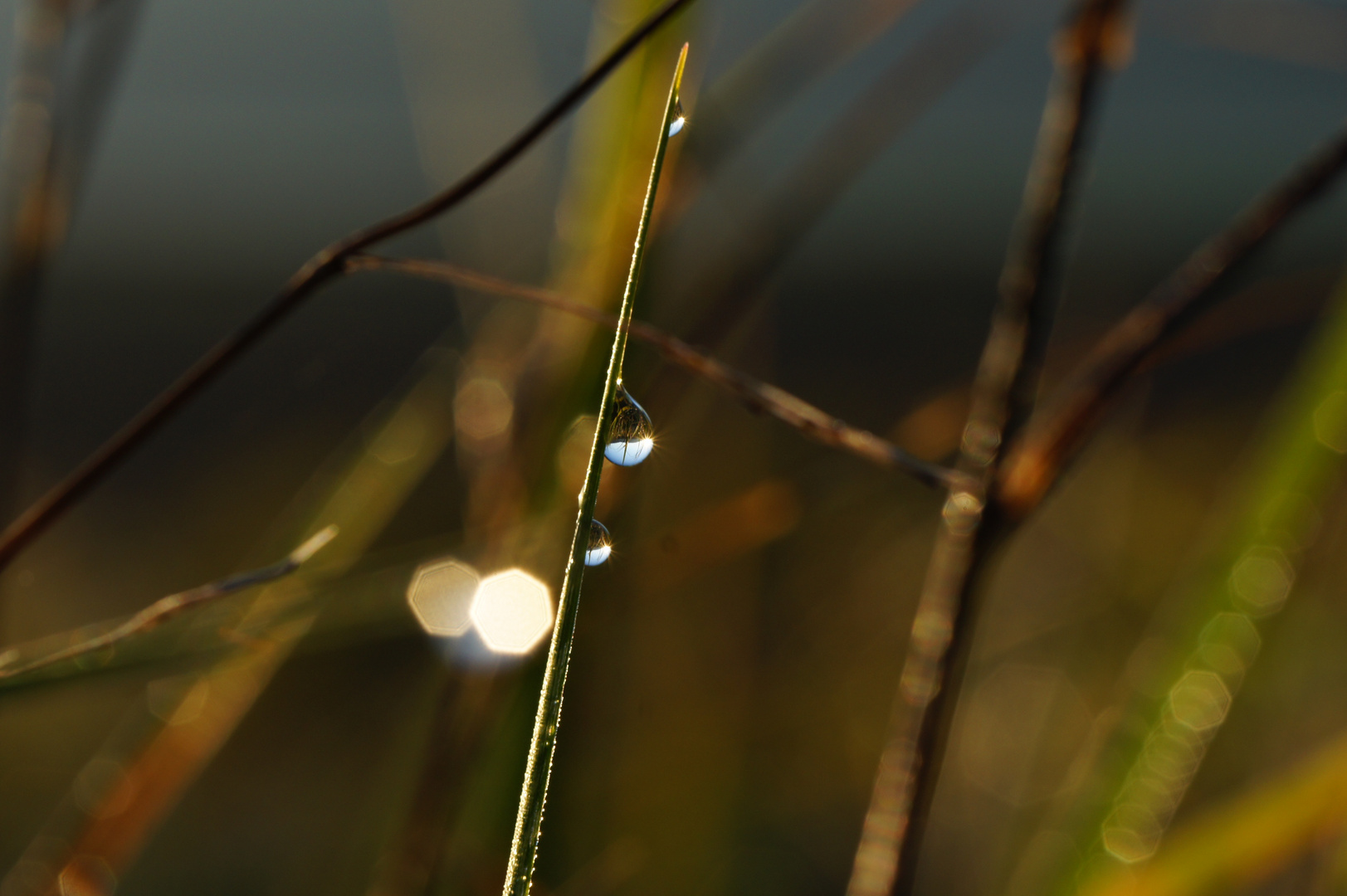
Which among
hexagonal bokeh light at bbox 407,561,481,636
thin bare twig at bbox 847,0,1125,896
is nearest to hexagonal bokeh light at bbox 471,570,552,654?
hexagonal bokeh light at bbox 407,561,481,636

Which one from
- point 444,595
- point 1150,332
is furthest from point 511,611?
point 1150,332

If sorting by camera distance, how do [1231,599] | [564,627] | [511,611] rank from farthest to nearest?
[511,611] < [1231,599] < [564,627]

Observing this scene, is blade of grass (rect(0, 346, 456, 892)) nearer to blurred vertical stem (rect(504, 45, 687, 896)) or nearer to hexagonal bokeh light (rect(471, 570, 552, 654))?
hexagonal bokeh light (rect(471, 570, 552, 654))

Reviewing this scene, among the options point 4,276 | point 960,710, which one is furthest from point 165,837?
point 4,276

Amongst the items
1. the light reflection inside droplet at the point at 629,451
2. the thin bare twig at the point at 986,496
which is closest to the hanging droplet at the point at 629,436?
the light reflection inside droplet at the point at 629,451

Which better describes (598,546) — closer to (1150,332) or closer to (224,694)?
(1150,332)

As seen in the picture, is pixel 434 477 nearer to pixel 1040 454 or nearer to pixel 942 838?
pixel 942 838
